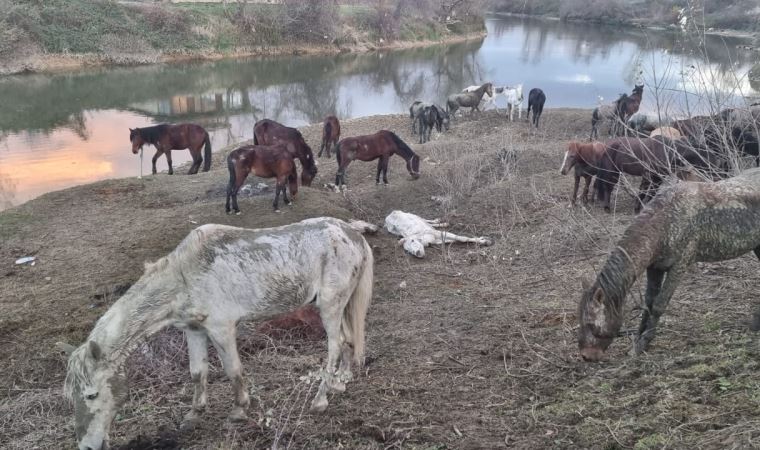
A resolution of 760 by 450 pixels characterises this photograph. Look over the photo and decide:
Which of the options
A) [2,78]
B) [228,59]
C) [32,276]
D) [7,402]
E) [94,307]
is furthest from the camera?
[228,59]

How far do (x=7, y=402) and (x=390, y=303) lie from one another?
3.70 meters

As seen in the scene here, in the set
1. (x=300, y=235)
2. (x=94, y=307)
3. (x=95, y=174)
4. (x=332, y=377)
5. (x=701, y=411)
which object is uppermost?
(x=300, y=235)

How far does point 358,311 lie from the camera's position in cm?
398

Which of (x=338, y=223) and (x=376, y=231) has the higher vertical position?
(x=338, y=223)

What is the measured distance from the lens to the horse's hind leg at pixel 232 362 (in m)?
3.40

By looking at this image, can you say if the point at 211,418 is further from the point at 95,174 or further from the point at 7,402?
the point at 95,174

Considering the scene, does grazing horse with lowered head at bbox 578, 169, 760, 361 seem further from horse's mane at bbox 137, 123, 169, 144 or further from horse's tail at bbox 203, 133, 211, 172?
horse's mane at bbox 137, 123, 169, 144

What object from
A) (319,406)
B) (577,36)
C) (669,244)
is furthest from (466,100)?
(577,36)

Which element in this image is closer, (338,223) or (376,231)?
(338,223)

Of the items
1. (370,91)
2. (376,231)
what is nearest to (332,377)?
(376,231)

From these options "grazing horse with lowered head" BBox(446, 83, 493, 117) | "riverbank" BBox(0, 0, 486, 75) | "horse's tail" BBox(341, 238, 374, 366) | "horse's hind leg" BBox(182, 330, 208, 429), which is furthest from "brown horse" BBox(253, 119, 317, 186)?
"riverbank" BBox(0, 0, 486, 75)

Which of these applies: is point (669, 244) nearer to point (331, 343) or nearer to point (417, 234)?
point (331, 343)

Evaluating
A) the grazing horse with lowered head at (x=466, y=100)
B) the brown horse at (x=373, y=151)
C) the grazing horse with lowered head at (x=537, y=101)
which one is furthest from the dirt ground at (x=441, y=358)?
the grazing horse with lowered head at (x=466, y=100)

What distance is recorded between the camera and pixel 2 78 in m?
24.0
